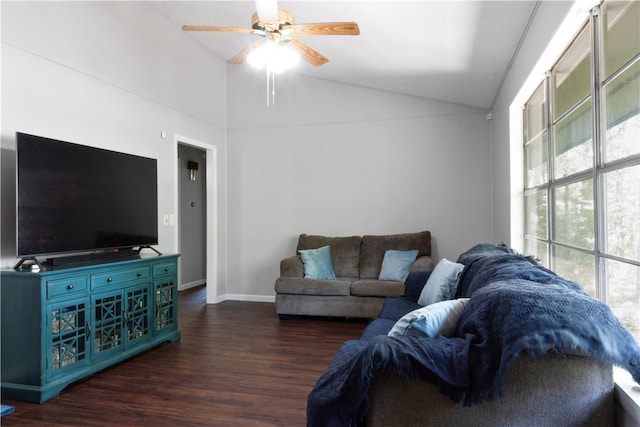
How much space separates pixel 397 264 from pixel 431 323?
10.5 ft

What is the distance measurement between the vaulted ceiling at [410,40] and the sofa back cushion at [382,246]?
5.76ft

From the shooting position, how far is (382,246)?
4938 millimetres

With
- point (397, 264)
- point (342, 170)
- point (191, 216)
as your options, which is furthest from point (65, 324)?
point (191, 216)

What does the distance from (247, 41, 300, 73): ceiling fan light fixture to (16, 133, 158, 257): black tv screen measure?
150 cm

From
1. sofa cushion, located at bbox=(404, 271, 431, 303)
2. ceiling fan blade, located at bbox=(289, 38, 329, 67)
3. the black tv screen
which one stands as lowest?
sofa cushion, located at bbox=(404, 271, 431, 303)

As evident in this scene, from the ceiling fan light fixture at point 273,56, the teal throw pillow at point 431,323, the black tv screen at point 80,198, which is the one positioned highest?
the ceiling fan light fixture at point 273,56

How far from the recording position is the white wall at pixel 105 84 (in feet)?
9.37

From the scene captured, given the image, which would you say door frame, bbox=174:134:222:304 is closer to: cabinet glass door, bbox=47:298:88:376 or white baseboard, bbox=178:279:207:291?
white baseboard, bbox=178:279:207:291

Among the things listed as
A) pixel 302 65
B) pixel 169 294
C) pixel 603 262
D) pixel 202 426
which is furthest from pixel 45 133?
pixel 603 262

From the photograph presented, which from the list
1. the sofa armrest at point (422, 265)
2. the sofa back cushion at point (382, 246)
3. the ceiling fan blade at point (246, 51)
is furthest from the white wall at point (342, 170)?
the ceiling fan blade at point (246, 51)

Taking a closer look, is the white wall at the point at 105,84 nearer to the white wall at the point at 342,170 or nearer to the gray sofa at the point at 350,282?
the white wall at the point at 342,170

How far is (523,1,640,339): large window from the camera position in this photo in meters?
1.59

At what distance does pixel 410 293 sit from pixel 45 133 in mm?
3280

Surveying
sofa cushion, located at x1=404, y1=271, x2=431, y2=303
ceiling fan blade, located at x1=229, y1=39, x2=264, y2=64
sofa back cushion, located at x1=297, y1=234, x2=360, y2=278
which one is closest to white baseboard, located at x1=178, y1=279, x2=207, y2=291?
sofa back cushion, located at x1=297, y1=234, x2=360, y2=278
